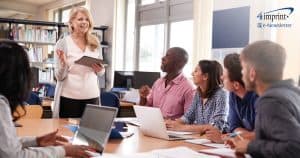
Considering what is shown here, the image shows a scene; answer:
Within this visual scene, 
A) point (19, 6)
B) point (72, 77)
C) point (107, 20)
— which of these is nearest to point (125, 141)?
point (72, 77)

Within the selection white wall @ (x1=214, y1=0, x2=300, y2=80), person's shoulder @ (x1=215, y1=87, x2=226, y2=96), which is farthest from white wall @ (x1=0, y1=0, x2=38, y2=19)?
person's shoulder @ (x1=215, y1=87, x2=226, y2=96)

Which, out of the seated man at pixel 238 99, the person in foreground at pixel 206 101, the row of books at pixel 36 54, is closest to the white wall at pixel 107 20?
the row of books at pixel 36 54

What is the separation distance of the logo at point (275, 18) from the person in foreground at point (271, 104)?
2.53 m

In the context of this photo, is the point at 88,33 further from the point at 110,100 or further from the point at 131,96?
the point at 131,96

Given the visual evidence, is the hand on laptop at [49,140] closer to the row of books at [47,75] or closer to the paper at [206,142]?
the paper at [206,142]

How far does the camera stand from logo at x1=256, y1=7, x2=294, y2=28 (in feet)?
12.9

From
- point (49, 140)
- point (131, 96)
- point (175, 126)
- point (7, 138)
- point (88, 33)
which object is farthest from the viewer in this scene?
point (131, 96)

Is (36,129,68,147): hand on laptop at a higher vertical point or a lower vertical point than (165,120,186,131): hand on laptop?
higher

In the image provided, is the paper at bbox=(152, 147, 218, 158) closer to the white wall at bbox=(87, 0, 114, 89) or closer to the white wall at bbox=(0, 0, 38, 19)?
the white wall at bbox=(87, 0, 114, 89)

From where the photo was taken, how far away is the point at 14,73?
137 cm

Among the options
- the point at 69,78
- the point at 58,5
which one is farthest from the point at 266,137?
the point at 58,5

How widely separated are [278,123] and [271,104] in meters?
0.08

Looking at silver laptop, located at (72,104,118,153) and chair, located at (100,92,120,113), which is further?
chair, located at (100,92,120,113)

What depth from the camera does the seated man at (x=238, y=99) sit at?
2266 mm
